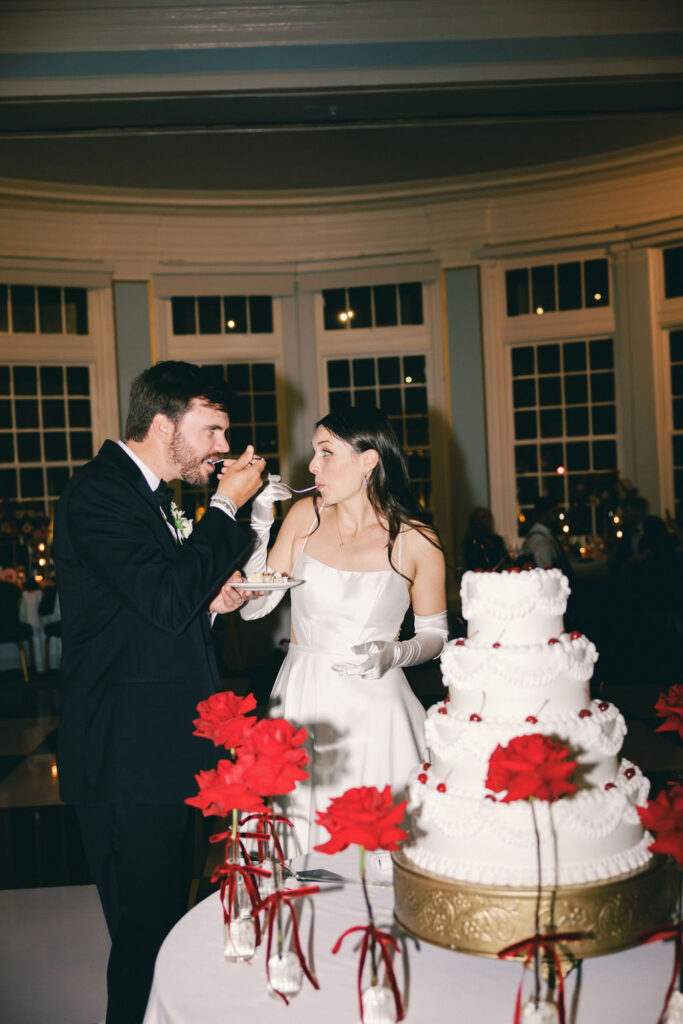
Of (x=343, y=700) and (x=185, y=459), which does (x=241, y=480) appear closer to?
(x=185, y=459)

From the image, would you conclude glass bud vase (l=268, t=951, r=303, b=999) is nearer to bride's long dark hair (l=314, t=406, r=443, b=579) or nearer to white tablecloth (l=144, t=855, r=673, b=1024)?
white tablecloth (l=144, t=855, r=673, b=1024)

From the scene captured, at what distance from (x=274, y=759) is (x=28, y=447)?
9091 mm

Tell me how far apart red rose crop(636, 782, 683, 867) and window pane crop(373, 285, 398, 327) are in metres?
9.24

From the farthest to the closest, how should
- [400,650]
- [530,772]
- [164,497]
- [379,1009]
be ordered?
[400,650] → [164,497] → [379,1009] → [530,772]

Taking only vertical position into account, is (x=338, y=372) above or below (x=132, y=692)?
above

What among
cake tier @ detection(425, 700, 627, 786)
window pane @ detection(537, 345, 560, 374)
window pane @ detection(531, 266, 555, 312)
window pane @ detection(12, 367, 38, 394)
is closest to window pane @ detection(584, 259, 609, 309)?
window pane @ detection(531, 266, 555, 312)

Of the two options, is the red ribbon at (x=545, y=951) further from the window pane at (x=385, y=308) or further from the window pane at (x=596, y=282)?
the window pane at (x=385, y=308)

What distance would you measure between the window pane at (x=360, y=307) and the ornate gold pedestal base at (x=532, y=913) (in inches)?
364

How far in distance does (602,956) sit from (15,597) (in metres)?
6.48

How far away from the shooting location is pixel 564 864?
4.43 ft

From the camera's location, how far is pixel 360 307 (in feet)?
33.6

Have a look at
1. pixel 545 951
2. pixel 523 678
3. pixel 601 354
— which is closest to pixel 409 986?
pixel 545 951

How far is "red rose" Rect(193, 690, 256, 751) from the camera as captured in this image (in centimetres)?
143

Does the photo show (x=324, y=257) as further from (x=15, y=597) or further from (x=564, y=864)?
(x=564, y=864)
